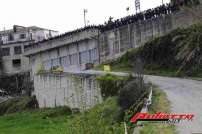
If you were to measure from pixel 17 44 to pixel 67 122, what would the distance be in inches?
3395

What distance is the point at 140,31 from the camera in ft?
163

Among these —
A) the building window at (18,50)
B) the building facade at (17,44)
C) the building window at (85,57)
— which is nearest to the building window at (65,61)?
the building window at (85,57)

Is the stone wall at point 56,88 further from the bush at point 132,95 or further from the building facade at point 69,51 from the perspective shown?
the bush at point 132,95

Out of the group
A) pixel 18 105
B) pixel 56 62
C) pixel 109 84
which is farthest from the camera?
pixel 56 62

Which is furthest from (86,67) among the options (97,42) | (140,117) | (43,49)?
(140,117)

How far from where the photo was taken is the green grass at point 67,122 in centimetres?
1309

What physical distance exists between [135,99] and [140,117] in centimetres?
1415

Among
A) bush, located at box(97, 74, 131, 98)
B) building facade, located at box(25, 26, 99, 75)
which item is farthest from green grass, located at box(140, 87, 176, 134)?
building facade, located at box(25, 26, 99, 75)

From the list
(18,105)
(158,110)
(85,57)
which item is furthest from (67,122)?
(18,105)

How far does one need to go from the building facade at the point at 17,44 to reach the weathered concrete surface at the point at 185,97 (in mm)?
60516

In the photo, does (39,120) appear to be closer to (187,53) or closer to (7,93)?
(187,53)

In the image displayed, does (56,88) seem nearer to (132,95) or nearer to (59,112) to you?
(59,112)

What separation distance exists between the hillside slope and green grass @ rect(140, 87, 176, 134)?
691cm

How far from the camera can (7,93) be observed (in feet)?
277
